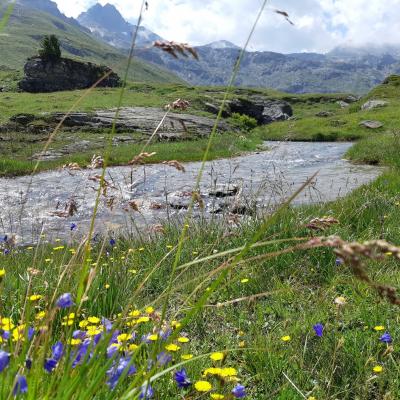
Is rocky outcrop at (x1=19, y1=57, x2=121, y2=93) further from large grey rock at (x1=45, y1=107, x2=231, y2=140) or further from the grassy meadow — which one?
the grassy meadow

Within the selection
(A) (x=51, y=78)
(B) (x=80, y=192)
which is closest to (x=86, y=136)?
(B) (x=80, y=192)

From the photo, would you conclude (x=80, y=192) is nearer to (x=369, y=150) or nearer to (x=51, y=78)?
(x=369, y=150)

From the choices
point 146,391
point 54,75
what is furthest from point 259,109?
point 146,391

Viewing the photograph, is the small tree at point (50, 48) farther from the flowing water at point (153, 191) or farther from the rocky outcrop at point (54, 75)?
the flowing water at point (153, 191)

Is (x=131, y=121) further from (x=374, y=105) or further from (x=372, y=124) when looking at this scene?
(x=374, y=105)

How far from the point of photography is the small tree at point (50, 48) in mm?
67562

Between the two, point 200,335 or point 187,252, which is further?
point 187,252

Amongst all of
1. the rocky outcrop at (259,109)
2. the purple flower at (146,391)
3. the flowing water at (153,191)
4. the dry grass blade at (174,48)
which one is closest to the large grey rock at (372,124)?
the rocky outcrop at (259,109)

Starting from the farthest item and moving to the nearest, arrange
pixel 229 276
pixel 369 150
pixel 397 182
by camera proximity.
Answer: pixel 369 150
pixel 397 182
pixel 229 276

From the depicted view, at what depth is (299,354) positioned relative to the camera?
3.10 m

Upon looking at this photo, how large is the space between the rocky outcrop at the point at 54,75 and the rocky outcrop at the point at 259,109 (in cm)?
1861

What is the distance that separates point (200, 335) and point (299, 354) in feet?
3.09

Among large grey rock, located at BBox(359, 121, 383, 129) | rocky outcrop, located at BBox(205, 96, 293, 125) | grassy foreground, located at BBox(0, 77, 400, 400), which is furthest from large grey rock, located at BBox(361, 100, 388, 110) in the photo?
grassy foreground, located at BBox(0, 77, 400, 400)

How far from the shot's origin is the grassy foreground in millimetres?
1827
